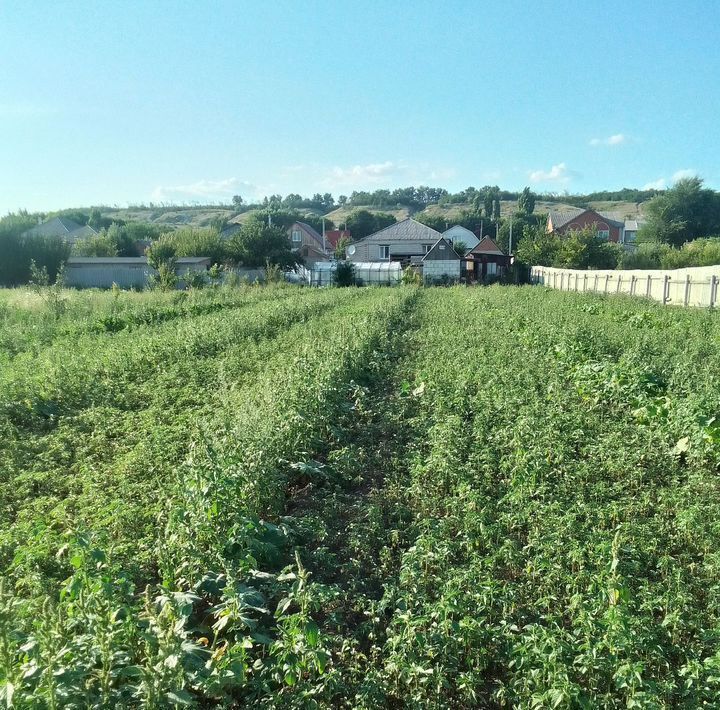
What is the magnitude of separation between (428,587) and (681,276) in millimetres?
22678

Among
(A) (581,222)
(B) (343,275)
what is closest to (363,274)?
(B) (343,275)

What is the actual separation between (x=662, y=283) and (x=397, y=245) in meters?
31.1

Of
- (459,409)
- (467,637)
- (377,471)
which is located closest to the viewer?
(467,637)

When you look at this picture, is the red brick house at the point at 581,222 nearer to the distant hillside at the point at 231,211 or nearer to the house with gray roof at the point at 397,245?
the house with gray roof at the point at 397,245

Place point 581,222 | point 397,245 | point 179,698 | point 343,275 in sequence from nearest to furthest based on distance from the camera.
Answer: point 179,698
point 343,275
point 397,245
point 581,222

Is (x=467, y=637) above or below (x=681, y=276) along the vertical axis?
below

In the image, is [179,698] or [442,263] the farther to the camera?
[442,263]

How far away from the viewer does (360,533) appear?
4.27 meters

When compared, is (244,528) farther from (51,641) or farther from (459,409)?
(459,409)

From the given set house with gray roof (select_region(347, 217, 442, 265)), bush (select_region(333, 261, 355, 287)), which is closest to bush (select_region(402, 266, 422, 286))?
bush (select_region(333, 261, 355, 287))

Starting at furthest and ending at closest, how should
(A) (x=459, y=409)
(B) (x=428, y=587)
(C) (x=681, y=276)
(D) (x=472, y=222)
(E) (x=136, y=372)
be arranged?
(D) (x=472, y=222), (C) (x=681, y=276), (E) (x=136, y=372), (A) (x=459, y=409), (B) (x=428, y=587)

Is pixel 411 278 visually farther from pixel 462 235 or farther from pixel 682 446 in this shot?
pixel 462 235

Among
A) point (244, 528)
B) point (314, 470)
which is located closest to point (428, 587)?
point (244, 528)

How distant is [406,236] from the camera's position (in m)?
52.6
